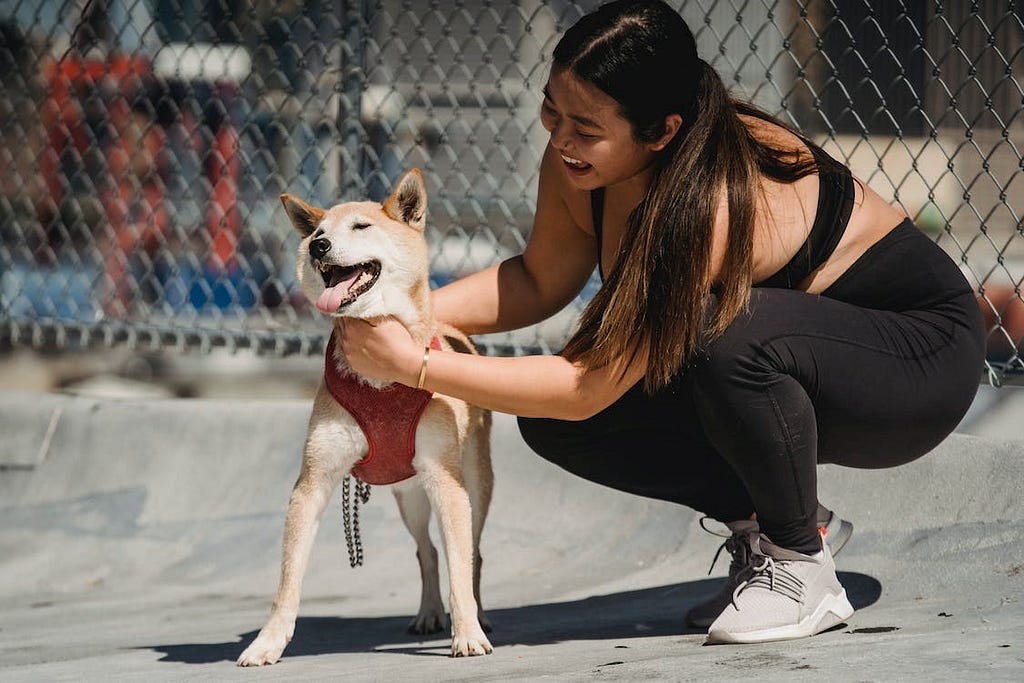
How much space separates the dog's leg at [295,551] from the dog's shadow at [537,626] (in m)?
0.17

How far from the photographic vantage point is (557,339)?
3955 millimetres

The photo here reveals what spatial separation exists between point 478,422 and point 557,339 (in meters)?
1.41

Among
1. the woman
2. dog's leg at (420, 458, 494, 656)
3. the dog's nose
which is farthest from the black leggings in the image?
the dog's nose

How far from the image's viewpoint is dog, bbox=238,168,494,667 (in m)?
2.27

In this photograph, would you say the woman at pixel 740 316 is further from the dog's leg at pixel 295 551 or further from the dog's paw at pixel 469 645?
the dog's paw at pixel 469 645

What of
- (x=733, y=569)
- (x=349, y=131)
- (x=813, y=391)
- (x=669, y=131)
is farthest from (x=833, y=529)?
(x=349, y=131)

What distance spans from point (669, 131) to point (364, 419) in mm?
808

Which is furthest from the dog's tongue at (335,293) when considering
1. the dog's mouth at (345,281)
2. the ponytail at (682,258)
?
the ponytail at (682,258)

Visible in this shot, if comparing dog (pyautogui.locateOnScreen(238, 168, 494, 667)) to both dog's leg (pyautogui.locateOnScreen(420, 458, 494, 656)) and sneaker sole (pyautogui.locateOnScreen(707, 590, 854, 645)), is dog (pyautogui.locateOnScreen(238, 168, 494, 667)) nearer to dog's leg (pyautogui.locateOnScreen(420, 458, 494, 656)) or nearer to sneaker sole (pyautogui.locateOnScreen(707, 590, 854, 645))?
dog's leg (pyautogui.locateOnScreen(420, 458, 494, 656))

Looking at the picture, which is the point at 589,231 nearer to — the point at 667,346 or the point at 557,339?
the point at 667,346

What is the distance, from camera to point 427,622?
2674 mm

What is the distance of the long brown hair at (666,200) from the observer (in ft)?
6.76

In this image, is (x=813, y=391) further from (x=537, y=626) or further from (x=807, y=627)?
(x=537, y=626)

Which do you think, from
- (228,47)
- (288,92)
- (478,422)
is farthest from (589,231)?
(228,47)
